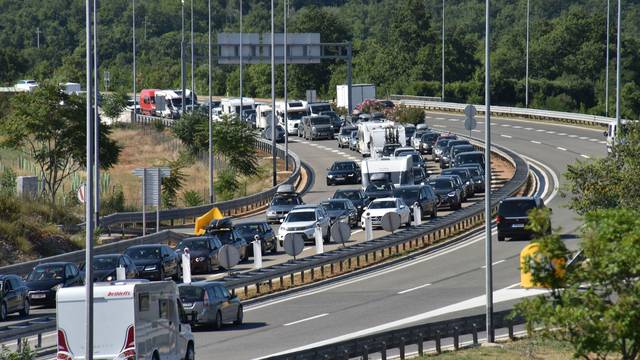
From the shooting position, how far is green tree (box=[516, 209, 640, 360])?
62.7 ft

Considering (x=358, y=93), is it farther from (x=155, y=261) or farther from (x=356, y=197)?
(x=155, y=261)

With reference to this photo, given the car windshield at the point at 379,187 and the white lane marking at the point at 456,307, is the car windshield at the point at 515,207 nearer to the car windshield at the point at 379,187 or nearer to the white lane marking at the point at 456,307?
the white lane marking at the point at 456,307

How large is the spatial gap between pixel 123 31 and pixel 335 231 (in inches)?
6073

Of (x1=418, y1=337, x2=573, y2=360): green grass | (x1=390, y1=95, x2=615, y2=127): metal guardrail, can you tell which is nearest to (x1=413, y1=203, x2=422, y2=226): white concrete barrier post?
(x1=418, y1=337, x2=573, y2=360): green grass

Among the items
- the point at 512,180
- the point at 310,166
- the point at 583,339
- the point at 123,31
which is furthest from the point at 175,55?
the point at 583,339

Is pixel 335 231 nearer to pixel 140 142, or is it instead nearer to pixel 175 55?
pixel 140 142

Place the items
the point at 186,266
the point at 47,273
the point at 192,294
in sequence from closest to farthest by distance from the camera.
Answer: the point at 192,294, the point at 47,273, the point at 186,266

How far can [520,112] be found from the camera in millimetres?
110688

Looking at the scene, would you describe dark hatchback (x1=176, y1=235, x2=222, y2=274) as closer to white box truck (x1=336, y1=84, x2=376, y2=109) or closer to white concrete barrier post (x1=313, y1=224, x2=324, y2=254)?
white concrete barrier post (x1=313, y1=224, x2=324, y2=254)

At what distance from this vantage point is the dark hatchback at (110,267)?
136 ft

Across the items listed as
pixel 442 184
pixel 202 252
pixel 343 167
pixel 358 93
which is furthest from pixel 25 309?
pixel 358 93

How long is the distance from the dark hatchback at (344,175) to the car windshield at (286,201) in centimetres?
1175

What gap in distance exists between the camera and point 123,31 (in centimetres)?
19938

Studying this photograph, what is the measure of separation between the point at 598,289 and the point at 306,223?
1318 inches
